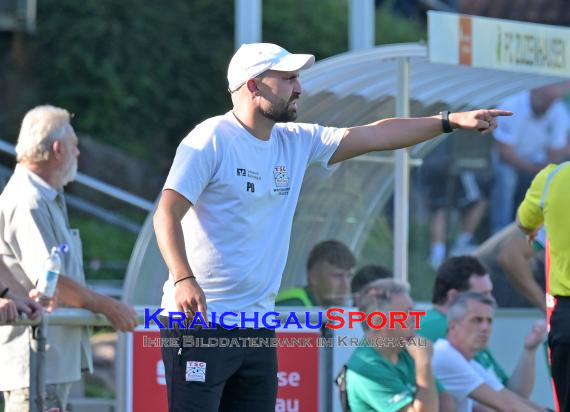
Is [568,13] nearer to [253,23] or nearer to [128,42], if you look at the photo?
[128,42]

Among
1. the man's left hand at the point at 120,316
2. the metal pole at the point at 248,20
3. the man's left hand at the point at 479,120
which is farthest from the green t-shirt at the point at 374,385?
the metal pole at the point at 248,20

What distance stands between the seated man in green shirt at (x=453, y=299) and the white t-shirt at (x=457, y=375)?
289mm

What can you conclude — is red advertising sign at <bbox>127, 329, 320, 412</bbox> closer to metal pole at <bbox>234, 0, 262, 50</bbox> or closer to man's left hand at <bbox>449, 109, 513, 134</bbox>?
man's left hand at <bbox>449, 109, 513, 134</bbox>

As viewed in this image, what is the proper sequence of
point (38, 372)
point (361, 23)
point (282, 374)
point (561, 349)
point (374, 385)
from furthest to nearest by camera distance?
point (361, 23) < point (282, 374) < point (374, 385) < point (561, 349) < point (38, 372)

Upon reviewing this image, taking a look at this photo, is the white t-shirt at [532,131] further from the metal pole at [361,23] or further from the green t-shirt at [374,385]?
the green t-shirt at [374,385]

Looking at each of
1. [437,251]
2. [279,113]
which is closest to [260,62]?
[279,113]

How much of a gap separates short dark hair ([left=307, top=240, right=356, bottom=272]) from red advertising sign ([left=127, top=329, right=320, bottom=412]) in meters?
1.41

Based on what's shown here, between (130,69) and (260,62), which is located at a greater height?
(130,69)

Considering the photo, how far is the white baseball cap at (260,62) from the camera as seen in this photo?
5469 mm

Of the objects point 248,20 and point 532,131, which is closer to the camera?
point 248,20

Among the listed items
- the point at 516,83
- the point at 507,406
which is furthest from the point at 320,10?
the point at 507,406

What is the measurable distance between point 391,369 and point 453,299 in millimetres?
1036

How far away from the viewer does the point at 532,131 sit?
45.3 ft

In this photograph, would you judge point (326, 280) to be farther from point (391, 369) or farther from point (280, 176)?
point (280, 176)
